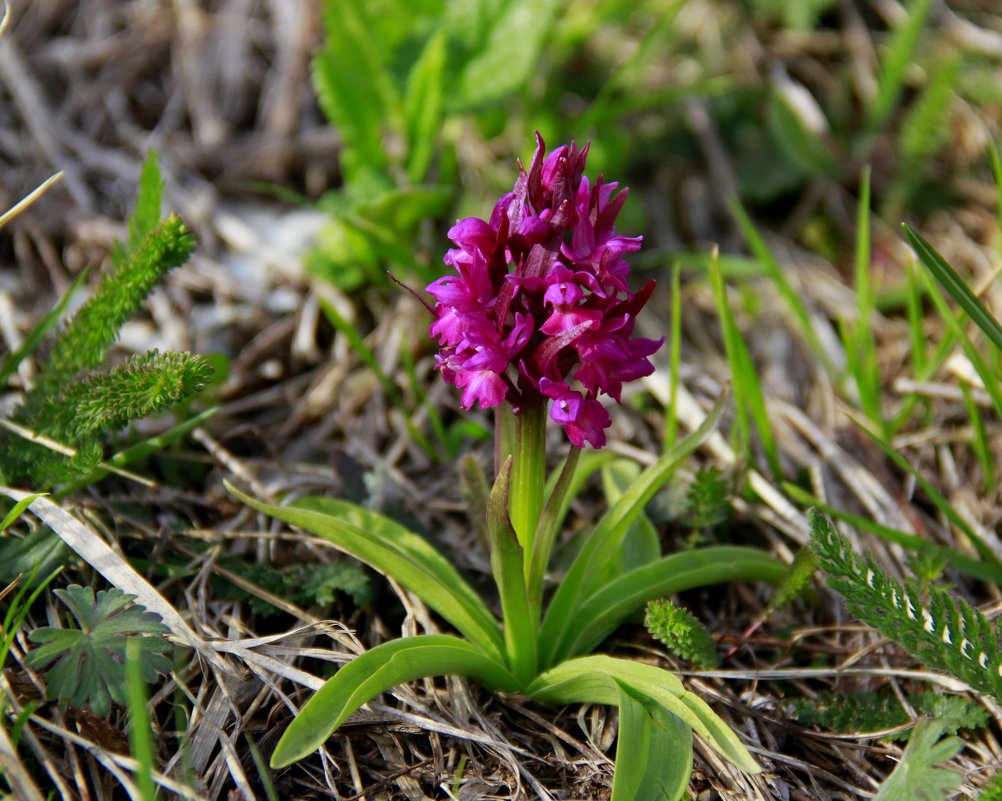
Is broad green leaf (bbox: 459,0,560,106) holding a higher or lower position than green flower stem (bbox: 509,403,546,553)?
higher

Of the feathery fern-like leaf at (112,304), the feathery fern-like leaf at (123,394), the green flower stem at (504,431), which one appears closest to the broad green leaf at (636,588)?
the green flower stem at (504,431)

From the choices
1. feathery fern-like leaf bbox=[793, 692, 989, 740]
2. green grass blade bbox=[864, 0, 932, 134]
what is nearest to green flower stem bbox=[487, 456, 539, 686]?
feathery fern-like leaf bbox=[793, 692, 989, 740]

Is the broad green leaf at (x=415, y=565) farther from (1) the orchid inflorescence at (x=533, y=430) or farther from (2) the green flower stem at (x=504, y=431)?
(2) the green flower stem at (x=504, y=431)

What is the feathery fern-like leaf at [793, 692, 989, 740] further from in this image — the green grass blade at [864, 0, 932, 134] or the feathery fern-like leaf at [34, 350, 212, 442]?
the green grass blade at [864, 0, 932, 134]

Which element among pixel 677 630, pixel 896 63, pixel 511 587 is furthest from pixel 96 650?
pixel 896 63

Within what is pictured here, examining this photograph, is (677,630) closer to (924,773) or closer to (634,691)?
(634,691)

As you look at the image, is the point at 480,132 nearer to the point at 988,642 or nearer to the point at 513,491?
the point at 513,491
